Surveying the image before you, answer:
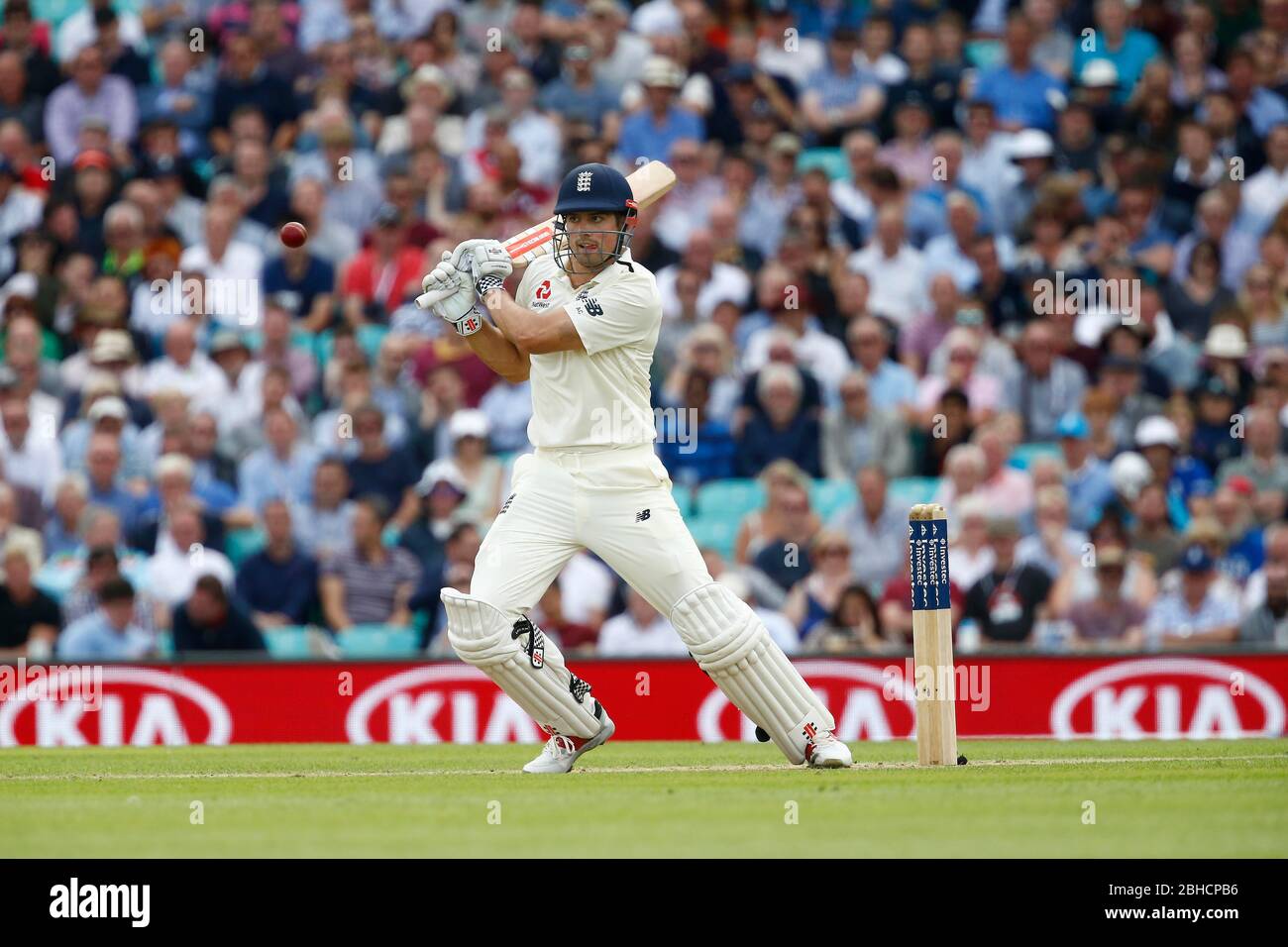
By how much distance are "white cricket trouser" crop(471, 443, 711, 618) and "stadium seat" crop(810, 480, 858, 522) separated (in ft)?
17.2

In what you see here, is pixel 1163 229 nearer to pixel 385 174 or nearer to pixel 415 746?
pixel 385 174

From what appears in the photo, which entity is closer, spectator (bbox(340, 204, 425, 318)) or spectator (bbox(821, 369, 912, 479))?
spectator (bbox(821, 369, 912, 479))

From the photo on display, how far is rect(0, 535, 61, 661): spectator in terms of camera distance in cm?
1271

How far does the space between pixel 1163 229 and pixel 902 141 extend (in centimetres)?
201

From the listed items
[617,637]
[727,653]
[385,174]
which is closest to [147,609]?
[617,637]

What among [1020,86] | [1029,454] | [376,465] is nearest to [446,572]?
[376,465]

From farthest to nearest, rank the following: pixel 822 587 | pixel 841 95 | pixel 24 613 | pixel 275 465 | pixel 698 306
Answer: pixel 841 95 < pixel 698 306 < pixel 275 465 < pixel 24 613 < pixel 822 587

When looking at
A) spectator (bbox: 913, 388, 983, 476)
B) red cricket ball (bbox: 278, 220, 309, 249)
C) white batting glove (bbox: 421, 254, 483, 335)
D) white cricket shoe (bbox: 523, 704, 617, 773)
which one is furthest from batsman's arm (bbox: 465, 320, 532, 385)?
spectator (bbox: 913, 388, 983, 476)

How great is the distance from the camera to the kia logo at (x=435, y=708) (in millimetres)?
11539

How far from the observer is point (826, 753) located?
335 inches

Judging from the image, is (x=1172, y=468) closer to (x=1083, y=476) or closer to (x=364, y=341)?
(x=1083, y=476)

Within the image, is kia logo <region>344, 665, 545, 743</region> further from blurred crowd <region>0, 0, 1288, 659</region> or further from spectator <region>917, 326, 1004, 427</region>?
spectator <region>917, 326, 1004, 427</region>

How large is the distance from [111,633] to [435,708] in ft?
7.25

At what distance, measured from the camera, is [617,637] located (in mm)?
12555
